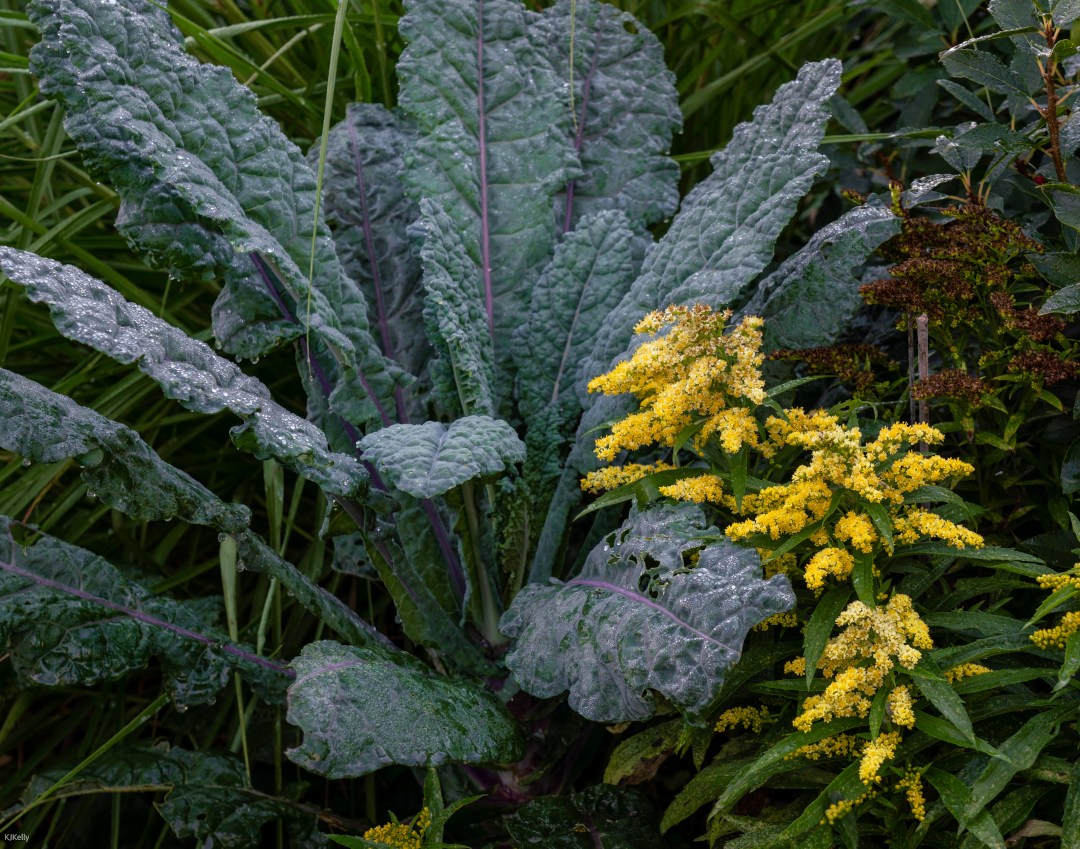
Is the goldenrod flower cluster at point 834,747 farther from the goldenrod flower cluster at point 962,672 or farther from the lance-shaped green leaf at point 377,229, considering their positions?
the lance-shaped green leaf at point 377,229

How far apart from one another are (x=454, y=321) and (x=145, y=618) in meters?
0.75

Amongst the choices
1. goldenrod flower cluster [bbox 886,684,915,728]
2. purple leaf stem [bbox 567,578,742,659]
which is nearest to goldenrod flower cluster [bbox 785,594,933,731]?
goldenrod flower cluster [bbox 886,684,915,728]

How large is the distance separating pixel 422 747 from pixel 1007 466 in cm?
98

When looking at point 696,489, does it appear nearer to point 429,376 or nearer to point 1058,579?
point 1058,579

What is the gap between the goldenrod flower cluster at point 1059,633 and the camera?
90 cm

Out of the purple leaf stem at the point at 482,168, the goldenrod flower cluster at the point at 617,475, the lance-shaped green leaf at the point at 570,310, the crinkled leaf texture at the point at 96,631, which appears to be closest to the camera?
the goldenrod flower cluster at the point at 617,475

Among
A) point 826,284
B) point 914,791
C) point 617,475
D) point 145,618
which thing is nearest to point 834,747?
point 914,791

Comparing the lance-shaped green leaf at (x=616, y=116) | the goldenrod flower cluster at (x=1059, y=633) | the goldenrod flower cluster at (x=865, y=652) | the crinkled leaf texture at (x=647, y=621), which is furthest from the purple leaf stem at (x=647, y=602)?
the lance-shaped green leaf at (x=616, y=116)

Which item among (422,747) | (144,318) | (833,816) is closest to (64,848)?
(422,747)

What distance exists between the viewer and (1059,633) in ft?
3.00

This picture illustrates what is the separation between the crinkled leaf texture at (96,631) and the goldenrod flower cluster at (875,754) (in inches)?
38.8

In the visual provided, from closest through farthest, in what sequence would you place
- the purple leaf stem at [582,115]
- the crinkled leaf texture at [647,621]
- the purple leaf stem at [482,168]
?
the crinkled leaf texture at [647,621] → the purple leaf stem at [482,168] → the purple leaf stem at [582,115]

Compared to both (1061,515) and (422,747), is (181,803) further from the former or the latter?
(1061,515)

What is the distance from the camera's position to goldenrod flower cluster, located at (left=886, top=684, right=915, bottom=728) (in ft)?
2.91
